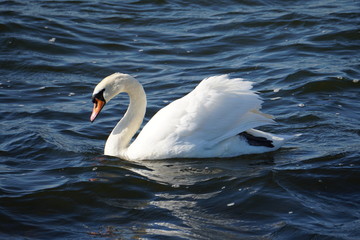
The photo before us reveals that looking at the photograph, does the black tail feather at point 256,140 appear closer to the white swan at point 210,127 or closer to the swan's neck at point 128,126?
the white swan at point 210,127

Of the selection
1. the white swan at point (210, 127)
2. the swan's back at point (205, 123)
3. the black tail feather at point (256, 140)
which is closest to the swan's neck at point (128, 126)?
the white swan at point (210, 127)

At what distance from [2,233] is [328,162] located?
360cm

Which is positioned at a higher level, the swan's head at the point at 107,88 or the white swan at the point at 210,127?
the swan's head at the point at 107,88

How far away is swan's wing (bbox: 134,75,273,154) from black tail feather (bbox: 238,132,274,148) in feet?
0.81

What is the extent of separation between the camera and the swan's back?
773 centimetres

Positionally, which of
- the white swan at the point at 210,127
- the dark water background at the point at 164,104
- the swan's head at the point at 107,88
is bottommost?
the dark water background at the point at 164,104

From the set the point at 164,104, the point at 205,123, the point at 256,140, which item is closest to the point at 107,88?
the point at 205,123

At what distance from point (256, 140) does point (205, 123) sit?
0.67 m

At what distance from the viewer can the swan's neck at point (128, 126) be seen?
829 cm

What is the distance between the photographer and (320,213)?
6.16m

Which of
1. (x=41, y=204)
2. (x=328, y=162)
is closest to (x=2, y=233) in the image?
(x=41, y=204)

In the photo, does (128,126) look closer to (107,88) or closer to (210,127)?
(107,88)

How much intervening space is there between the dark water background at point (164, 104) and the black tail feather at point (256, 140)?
0.56 ft

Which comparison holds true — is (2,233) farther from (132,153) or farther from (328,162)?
(328,162)
